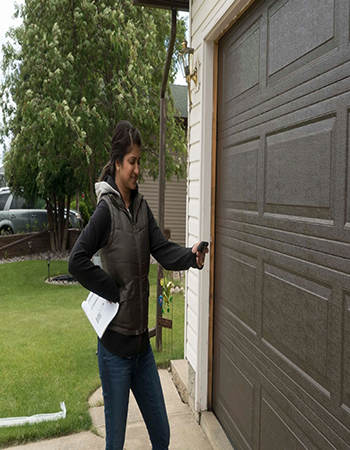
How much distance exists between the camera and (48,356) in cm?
550

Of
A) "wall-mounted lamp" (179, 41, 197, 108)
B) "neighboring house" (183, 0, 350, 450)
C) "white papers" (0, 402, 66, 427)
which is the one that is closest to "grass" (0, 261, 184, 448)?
"white papers" (0, 402, 66, 427)

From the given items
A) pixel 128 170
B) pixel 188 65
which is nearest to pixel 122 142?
pixel 128 170

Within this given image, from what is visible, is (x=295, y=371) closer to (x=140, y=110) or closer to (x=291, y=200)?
(x=291, y=200)

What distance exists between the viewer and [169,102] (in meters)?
11.7

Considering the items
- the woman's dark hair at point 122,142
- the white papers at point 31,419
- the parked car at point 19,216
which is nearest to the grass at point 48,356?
the white papers at point 31,419

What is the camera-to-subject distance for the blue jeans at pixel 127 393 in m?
2.35

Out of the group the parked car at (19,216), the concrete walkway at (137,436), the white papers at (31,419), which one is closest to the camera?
the concrete walkway at (137,436)

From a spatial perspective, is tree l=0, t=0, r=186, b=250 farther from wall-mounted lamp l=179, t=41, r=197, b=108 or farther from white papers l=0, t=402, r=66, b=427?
white papers l=0, t=402, r=66, b=427

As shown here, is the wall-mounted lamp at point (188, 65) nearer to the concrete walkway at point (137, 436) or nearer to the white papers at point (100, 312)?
the white papers at point (100, 312)

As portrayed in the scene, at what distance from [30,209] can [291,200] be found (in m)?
14.6

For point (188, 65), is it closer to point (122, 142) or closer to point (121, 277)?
point (122, 142)

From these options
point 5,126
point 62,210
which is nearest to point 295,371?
point 5,126

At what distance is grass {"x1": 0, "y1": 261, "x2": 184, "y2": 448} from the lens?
12.3 feet

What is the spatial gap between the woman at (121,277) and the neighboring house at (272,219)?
53cm
